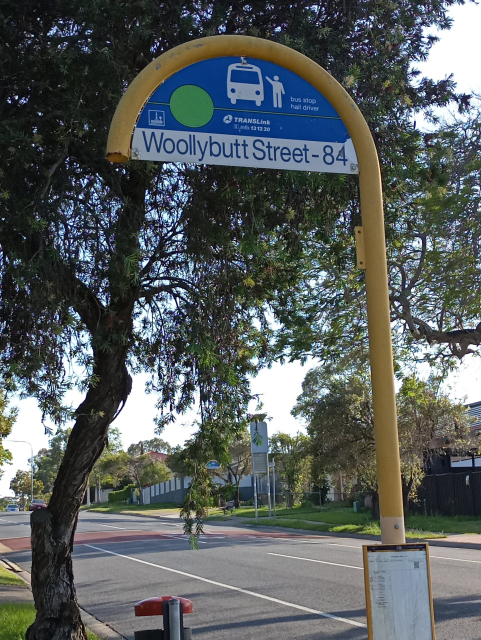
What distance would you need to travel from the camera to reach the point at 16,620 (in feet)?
28.5

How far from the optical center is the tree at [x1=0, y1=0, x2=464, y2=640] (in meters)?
6.35

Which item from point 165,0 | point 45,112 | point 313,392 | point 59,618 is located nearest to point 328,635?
point 59,618

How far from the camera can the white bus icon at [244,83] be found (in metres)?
3.81

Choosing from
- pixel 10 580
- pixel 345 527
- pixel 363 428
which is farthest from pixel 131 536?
pixel 10 580

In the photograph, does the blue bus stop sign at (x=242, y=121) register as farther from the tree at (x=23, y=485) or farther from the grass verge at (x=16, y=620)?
the tree at (x=23, y=485)

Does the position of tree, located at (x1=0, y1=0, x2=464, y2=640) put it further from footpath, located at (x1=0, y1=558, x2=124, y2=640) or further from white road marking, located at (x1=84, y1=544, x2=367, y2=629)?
white road marking, located at (x1=84, y1=544, x2=367, y2=629)

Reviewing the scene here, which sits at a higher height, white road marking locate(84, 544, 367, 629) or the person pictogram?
the person pictogram

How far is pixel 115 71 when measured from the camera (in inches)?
259

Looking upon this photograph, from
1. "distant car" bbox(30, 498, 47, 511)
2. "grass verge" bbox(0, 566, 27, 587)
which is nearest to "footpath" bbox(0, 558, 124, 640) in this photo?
"grass verge" bbox(0, 566, 27, 587)

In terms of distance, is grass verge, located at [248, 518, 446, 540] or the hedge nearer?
grass verge, located at [248, 518, 446, 540]

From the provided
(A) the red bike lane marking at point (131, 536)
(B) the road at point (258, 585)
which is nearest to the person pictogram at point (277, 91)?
(B) the road at point (258, 585)

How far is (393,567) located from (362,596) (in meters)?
9.01

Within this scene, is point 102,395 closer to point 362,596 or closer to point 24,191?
point 24,191

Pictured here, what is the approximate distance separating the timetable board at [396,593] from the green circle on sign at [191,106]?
225 centimetres
